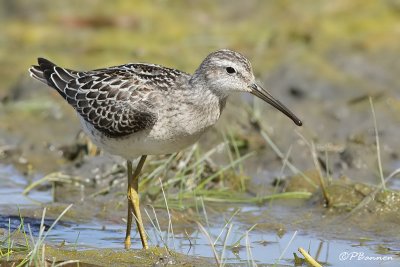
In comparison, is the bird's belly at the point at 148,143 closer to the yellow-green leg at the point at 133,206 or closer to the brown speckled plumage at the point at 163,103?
the brown speckled plumage at the point at 163,103

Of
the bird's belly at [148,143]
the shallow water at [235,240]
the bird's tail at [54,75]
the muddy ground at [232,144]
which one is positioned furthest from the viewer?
the bird's tail at [54,75]

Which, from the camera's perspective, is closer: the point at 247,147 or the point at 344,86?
the point at 247,147

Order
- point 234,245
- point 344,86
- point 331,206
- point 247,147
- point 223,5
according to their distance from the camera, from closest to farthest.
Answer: point 234,245 < point 331,206 < point 247,147 < point 344,86 < point 223,5

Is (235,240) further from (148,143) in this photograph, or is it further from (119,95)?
(119,95)

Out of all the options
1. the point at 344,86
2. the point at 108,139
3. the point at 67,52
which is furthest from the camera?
the point at 67,52

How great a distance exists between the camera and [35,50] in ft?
53.3

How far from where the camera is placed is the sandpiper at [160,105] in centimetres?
895

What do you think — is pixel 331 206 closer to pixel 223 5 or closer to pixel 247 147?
pixel 247 147

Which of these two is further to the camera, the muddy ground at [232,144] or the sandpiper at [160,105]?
the muddy ground at [232,144]

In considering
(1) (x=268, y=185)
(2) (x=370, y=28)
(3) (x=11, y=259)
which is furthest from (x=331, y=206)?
(2) (x=370, y=28)

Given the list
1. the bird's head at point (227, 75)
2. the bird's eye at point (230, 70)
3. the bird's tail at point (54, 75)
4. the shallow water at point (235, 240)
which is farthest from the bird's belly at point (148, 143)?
the bird's tail at point (54, 75)

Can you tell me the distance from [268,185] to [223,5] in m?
7.14

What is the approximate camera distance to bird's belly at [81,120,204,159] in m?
8.92

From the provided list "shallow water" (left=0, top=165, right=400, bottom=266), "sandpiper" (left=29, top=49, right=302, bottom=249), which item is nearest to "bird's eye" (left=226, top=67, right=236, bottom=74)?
"sandpiper" (left=29, top=49, right=302, bottom=249)
